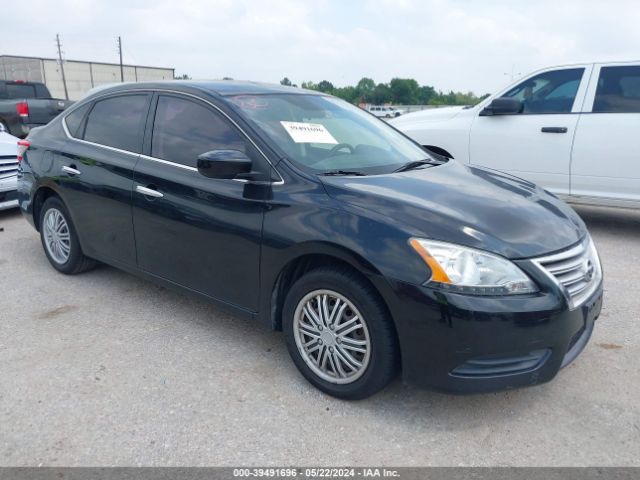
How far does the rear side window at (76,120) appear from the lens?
448cm

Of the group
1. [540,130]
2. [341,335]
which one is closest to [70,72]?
[540,130]

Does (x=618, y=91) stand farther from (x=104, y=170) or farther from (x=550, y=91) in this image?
(x=104, y=170)

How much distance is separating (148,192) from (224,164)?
897 millimetres

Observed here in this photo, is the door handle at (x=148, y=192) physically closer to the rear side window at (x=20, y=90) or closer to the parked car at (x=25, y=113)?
the parked car at (x=25, y=113)

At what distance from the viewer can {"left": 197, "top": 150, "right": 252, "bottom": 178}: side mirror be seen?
301 cm

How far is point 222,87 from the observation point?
3752 mm

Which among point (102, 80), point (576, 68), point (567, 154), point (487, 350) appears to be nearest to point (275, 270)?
point (487, 350)

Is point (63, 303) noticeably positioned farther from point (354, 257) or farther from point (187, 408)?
point (354, 257)

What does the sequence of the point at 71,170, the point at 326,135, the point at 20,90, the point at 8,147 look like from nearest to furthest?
the point at 326,135
the point at 71,170
the point at 8,147
the point at 20,90

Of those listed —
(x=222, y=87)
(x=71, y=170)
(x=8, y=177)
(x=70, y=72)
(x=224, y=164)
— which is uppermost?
(x=222, y=87)

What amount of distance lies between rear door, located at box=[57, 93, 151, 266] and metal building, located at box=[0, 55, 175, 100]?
43.1 metres

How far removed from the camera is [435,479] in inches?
92.3

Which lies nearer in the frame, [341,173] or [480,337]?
[480,337]

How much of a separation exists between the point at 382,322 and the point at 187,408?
1.08 metres
